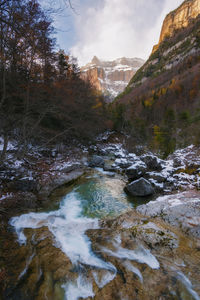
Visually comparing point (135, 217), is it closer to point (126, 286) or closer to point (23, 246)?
point (126, 286)

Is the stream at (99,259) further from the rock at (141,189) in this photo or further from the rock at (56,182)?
the rock at (141,189)

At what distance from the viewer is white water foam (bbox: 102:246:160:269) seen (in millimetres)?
2945

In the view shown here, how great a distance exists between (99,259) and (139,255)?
956mm

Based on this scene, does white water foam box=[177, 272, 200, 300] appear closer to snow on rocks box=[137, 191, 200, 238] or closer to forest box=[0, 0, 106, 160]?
snow on rocks box=[137, 191, 200, 238]

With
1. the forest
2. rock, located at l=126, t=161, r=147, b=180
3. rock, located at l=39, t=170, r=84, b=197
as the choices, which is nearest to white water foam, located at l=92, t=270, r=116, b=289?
the forest

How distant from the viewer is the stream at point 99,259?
2.45 meters

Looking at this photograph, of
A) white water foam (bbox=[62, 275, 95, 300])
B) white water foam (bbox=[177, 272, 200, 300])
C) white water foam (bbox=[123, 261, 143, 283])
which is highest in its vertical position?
white water foam (bbox=[177, 272, 200, 300])

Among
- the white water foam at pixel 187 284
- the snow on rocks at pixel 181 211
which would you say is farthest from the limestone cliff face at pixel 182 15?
the white water foam at pixel 187 284

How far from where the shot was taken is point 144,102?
1983 inches

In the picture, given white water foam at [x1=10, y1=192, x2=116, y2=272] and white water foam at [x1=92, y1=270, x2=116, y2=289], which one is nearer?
white water foam at [x1=92, y1=270, x2=116, y2=289]

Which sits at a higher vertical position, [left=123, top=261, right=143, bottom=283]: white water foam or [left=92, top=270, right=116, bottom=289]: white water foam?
[left=123, top=261, right=143, bottom=283]: white water foam

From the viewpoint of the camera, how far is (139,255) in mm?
3168

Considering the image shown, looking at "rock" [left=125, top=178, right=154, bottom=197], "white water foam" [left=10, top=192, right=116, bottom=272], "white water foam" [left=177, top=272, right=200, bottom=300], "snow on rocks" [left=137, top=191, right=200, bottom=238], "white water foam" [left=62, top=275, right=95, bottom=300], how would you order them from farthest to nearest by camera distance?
1. "rock" [left=125, top=178, right=154, bottom=197]
2. "snow on rocks" [left=137, top=191, right=200, bottom=238]
3. "white water foam" [left=10, top=192, right=116, bottom=272]
4. "white water foam" [left=62, top=275, right=95, bottom=300]
5. "white water foam" [left=177, top=272, right=200, bottom=300]

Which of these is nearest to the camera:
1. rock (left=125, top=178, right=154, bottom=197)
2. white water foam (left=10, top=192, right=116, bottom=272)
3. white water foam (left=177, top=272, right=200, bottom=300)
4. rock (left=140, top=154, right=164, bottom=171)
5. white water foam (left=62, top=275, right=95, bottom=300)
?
white water foam (left=177, top=272, right=200, bottom=300)
